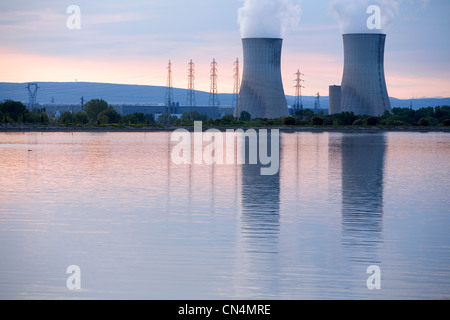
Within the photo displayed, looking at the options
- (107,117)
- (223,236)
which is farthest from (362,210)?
(107,117)

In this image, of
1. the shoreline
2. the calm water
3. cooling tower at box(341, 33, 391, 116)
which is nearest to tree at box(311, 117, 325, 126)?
the shoreline

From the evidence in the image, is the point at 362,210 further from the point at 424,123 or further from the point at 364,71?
the point at 424,123

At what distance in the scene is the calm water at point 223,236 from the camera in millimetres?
7863

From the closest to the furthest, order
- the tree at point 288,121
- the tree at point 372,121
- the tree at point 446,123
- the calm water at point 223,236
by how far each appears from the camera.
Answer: the calm water at point 223,236, the tree at point 372,121, the tree at point 288,121, the tree at point 446,123

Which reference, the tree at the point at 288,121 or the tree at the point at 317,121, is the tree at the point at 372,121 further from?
the tree at the point at 288,121

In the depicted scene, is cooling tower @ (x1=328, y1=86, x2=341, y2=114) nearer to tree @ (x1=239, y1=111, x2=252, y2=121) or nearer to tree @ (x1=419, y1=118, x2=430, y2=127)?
tree @ (x1=419, y1=118, x2=430, y2=127)

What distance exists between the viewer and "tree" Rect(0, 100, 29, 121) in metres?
82.9

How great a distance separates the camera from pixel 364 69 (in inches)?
3100

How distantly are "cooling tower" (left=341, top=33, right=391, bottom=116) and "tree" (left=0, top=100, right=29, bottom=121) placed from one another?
3759 centimetres

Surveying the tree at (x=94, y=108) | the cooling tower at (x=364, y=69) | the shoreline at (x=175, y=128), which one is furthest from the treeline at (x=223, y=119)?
the cooling tower at (x=364, y=69)

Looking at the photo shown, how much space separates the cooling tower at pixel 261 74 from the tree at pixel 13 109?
25.6 meters

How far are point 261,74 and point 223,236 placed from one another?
6538 cm
